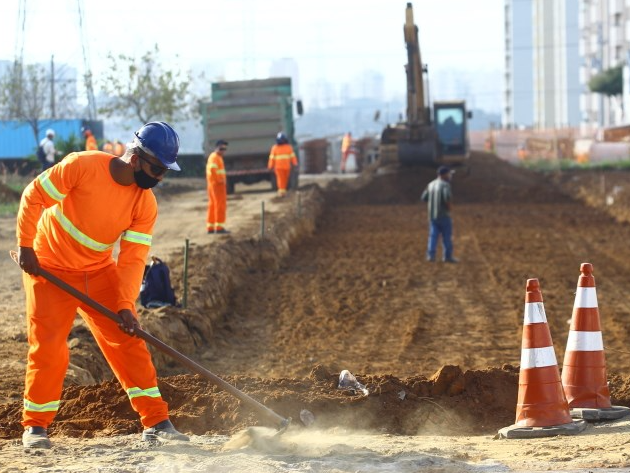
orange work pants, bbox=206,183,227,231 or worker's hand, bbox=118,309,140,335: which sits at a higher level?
worker's hand, bbox=118,309,140,335

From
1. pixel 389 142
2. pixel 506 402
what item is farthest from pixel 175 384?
pixel 389 142

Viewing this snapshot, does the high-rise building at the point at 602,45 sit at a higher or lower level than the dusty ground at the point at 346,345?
higher

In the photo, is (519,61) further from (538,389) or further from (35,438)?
(35,438)

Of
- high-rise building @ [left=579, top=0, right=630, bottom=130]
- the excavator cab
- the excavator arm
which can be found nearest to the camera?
the excavator arm

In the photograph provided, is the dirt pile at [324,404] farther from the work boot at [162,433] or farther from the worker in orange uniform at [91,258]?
the worker in orange uniform at [91,258]

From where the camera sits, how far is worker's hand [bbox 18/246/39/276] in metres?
6.44

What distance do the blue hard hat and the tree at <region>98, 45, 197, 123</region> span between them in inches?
1667

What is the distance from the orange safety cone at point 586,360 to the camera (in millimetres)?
7555

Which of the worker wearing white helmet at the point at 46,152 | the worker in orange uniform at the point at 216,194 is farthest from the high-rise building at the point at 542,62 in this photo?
the worker in orange uniform at the point at 216,194

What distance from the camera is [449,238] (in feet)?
62.6

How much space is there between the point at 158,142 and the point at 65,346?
131cm

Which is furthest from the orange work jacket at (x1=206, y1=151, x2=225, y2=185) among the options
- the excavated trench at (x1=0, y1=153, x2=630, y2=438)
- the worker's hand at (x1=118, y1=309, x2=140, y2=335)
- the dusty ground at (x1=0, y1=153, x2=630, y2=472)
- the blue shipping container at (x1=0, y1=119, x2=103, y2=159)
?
the blue shipping container at (x1=0, y1=119, x2=103, y2=159)

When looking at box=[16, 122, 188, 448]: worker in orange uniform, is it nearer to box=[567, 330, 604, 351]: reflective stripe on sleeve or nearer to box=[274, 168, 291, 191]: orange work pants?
box=[567, 330, 604, 351]: reflective stripe on sleeve

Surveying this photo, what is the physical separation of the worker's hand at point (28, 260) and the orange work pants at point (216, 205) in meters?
14.1
